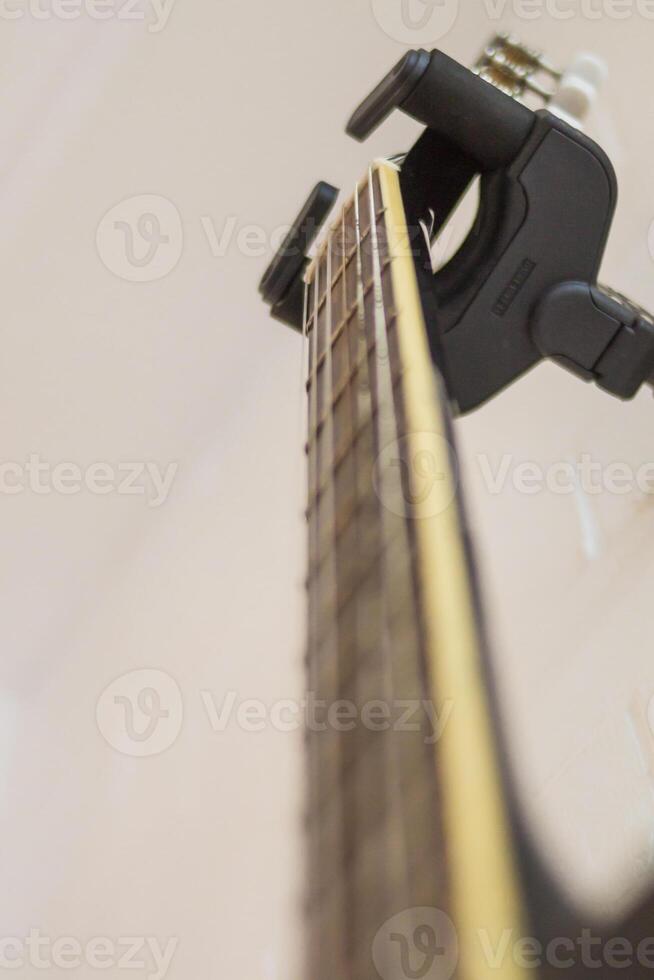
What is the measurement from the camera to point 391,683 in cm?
28

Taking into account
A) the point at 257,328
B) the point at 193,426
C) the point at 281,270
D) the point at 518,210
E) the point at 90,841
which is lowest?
the point at 90,841

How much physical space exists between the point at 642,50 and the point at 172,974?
1158 mm

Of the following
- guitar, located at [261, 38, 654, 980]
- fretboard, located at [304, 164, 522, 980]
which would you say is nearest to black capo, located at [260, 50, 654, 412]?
guitar, located at [261, 38, 654, 980]

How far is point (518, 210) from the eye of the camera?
58 centimetres

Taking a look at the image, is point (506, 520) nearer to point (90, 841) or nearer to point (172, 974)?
point (172, 974)

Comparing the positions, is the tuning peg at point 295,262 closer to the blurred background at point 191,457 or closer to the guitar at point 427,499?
the guitar at point 427,499

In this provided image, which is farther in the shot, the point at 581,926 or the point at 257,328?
the point at 257,328

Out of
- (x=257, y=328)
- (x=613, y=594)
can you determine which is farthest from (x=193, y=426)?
(x=613, y=594)

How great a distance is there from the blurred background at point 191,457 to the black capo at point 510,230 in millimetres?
158

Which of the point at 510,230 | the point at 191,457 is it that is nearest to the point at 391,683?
the point at 510,230

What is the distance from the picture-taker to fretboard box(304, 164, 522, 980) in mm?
223

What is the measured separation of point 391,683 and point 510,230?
0.39 meters

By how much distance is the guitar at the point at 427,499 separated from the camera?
223 millimetres

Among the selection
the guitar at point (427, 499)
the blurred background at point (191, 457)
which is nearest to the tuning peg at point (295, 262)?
the guitar at point (427, 499)
